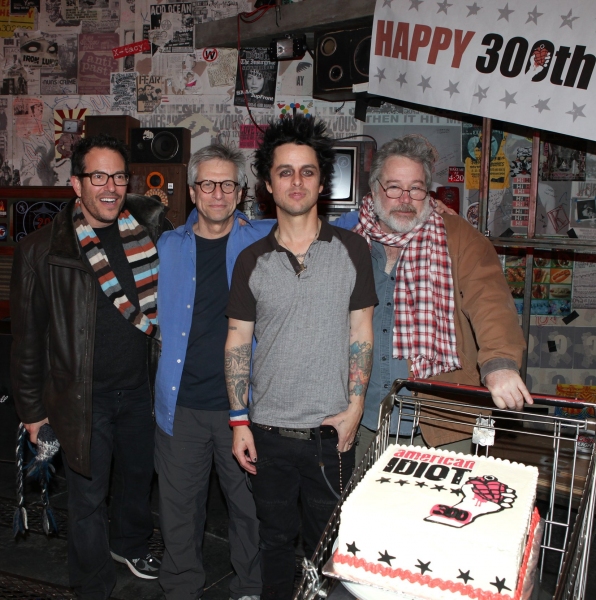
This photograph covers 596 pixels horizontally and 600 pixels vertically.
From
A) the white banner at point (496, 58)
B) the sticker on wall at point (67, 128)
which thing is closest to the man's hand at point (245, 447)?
the white banner at point (496, 58)

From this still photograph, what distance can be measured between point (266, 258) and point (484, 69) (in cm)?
180

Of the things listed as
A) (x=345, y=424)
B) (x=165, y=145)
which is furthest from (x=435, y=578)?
(x=165, y=145)

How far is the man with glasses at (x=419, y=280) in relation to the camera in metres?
1.93

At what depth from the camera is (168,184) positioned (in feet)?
12.9

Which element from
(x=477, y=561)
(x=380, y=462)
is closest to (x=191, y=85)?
(x=380, y=462)

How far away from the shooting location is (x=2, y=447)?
3.67 meters

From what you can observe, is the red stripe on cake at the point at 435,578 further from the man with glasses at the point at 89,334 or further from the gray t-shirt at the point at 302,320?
the man with glasses at the point at 89,334

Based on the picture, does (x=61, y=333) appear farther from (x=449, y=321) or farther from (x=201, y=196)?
(x=449, y=321)

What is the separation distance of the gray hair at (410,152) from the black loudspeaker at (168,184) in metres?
2.08

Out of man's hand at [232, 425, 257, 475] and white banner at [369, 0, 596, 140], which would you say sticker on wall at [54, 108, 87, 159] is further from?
man's hand at [232, 425, 257, 475]

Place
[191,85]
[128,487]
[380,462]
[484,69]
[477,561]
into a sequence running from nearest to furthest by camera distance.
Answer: [477,561]
[380,462]
[128,487]
[484,69]
[191,85]

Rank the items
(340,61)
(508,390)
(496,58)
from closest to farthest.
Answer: (508,390)
(496,58)
(340,61)

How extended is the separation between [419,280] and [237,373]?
0.65 meters

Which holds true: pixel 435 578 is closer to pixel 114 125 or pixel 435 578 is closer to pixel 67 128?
pixel 114 125
